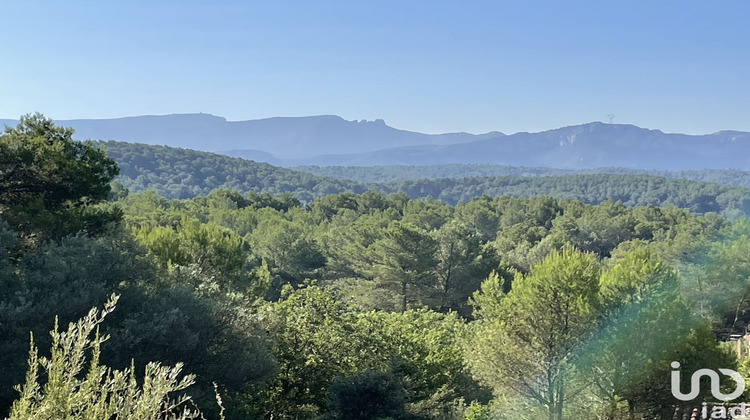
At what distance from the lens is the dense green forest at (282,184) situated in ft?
382

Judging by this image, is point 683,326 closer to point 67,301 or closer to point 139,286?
point 139,286

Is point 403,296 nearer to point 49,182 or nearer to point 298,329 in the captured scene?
point 298,329

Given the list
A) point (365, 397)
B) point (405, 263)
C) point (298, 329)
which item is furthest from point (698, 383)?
point (405, 263)

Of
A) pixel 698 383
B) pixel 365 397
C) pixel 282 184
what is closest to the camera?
pixel 365 397

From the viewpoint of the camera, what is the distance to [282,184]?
13800cm

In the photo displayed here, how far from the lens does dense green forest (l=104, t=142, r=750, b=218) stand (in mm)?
116438

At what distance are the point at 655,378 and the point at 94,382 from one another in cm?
1129

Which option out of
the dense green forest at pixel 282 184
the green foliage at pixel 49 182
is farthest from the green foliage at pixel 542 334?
the dense green forest at pixel 282 184

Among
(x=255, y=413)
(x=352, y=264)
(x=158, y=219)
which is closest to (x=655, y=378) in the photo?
(x=255, y=413)

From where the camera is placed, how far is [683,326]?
11336mm

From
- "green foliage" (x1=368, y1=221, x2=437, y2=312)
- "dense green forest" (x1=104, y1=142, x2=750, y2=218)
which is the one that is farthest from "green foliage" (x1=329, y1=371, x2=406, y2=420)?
"dense green forest" (x1=104, y1=142, x2=750, y2=218)

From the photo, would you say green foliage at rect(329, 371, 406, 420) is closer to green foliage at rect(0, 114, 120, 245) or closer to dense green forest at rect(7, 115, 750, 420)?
dense green forest at rect(7, 115, 750, 420)

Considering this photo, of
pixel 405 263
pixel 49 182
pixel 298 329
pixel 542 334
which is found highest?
pixel 49 182

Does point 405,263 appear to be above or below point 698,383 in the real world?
below
